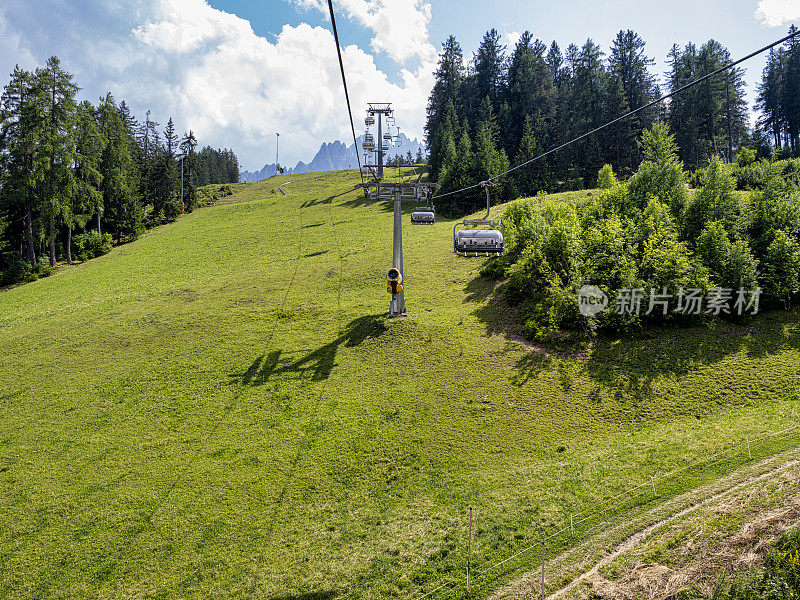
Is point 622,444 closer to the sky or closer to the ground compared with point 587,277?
closer to the ground

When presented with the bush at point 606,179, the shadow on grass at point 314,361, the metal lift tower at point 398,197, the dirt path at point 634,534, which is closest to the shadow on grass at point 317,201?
the bush at point 606,179

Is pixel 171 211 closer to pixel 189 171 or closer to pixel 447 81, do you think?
pixel 189 171

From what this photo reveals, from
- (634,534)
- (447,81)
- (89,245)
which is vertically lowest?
(634,534)

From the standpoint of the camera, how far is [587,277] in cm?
2430

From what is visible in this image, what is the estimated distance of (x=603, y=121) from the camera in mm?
66250

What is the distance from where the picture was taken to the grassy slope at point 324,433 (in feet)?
41.3

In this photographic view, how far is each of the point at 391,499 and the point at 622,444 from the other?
936 centimetres

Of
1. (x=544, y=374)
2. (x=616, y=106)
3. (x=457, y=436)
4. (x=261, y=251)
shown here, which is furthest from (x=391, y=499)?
(x=616, y=106)

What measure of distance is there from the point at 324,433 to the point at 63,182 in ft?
157

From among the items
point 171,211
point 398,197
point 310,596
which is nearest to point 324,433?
point 310,596

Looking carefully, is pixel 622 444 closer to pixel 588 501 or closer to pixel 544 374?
pixel 588 501

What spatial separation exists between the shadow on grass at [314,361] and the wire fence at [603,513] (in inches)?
506

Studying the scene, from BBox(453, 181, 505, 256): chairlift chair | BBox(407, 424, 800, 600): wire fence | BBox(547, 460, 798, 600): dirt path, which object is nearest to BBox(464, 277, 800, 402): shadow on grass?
BBox(407, 424, 800, 600): wire fence

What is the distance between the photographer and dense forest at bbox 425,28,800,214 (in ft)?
206
